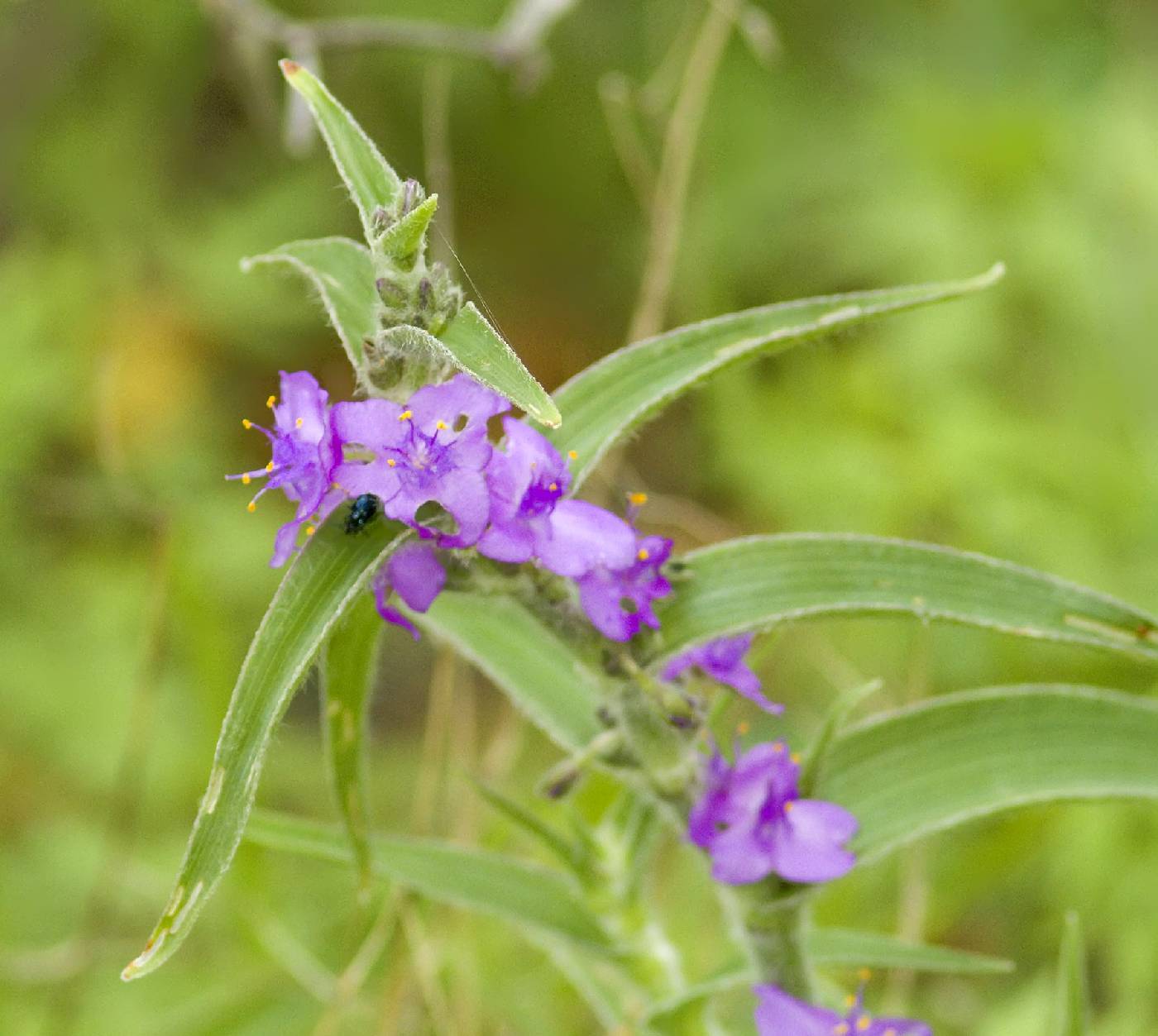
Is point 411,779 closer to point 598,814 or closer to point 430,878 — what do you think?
point 598,814

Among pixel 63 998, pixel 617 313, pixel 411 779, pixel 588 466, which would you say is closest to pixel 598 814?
pixel 588 466

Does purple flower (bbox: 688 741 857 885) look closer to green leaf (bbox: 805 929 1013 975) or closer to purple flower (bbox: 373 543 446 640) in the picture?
green leaf (bbox: 805 929 1013 975)

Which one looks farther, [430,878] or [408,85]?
[408,85]


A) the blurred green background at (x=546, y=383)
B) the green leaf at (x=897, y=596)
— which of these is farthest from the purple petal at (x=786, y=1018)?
the blurred green background at (x=546, y=383)

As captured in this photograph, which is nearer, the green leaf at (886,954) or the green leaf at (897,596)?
the green leaf at (897,596)

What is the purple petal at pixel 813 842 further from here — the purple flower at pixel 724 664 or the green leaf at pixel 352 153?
the green leaf at pixel 352 153

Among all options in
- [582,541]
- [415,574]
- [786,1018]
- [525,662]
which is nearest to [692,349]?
[582,541]

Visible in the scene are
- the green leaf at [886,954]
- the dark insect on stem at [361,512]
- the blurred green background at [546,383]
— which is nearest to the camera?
the dark insect on stem at [361,512]
